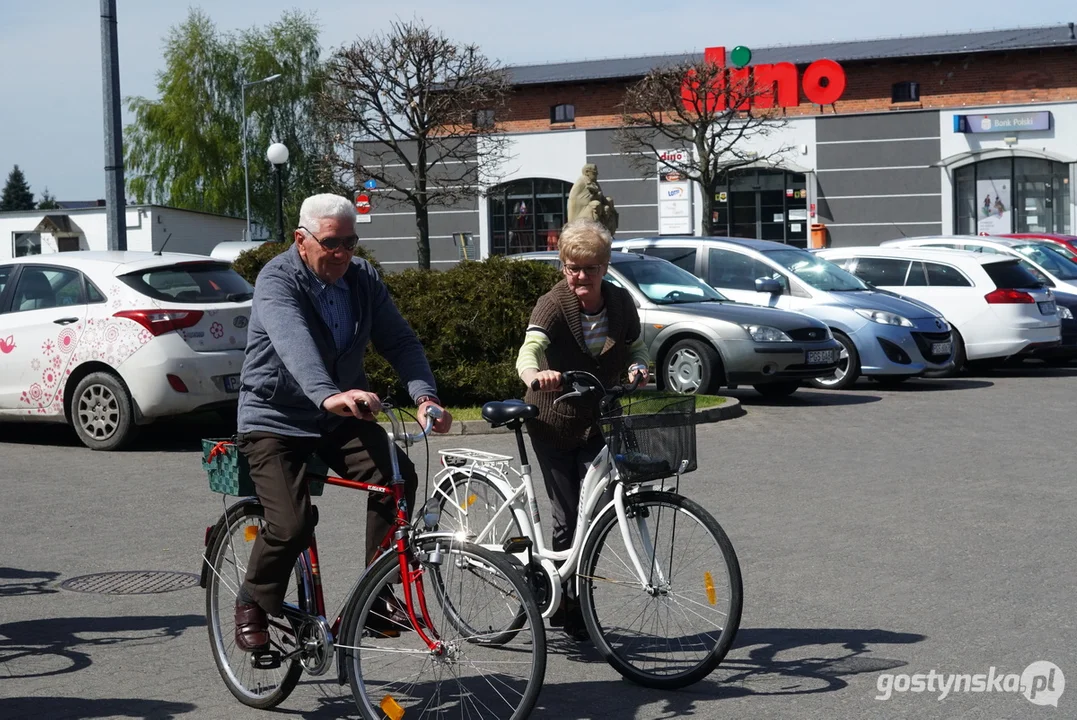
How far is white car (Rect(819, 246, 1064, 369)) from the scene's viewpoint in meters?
18.1

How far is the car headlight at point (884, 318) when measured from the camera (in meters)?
16.6

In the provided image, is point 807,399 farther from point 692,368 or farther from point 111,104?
point 111,104

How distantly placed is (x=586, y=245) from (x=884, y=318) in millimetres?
11653

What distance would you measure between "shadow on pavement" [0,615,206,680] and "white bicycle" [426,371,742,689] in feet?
5.76

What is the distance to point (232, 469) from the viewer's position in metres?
5.00

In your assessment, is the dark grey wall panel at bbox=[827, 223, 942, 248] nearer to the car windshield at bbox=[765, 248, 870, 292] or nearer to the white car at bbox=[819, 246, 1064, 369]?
the white car at bbox=[819, 246, 1064, 369]

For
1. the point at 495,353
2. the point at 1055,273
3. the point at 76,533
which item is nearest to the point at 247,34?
the point at 1055,273

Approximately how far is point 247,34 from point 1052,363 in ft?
154

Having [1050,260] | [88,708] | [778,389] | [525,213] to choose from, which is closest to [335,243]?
[88,708]

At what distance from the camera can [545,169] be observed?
50.4 meters

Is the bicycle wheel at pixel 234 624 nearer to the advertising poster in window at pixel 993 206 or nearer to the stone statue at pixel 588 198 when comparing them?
the stone statue at pixel 588 198

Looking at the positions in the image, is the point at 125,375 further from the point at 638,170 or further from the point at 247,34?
the point at 247,34

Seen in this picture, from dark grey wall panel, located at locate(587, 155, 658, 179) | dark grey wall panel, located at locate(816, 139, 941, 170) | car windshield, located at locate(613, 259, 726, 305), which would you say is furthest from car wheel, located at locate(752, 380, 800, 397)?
dark grey wall panel, located at locate(587, 155, 658, 179)

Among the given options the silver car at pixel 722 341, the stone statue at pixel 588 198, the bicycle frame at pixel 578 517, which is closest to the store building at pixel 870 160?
the stone statue at pixel 588 198
